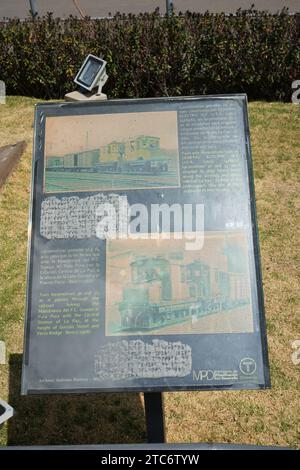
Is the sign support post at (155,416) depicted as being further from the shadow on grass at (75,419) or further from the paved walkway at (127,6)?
the paved walkway at (127,6)

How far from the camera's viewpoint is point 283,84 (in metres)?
7.68

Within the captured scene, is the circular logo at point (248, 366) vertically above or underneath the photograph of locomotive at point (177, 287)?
underneath

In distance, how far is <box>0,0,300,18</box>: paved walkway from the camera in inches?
489

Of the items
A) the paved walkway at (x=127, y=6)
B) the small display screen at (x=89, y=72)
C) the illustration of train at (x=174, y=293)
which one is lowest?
the illustration of train at (x=174, y=293)

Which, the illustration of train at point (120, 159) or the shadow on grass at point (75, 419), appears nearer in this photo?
the illustration of train at point (120, 159)

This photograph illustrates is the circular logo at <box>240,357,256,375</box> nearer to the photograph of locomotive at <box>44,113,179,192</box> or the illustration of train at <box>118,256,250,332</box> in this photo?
the illustration of train at <box>118,256,250,332</box>

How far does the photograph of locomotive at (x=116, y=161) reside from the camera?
126 inches

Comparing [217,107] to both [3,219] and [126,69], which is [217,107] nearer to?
[3,219]

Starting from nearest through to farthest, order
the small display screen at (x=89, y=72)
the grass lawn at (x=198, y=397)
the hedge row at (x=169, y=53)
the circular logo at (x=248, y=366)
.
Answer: the circular logo at (x=248, y=366) → the grass lawn at (x=198, y=397) → the small display screen at (x=89, y=72) → the hedge row at (x=169, y=53)

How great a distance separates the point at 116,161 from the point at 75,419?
216 centimetres

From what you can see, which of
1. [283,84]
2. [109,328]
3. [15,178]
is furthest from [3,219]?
[283,84]

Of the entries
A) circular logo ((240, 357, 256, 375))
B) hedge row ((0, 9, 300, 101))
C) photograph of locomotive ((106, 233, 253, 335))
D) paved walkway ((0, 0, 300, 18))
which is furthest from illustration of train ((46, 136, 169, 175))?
paved walkway ((0, 0, 300, 18))

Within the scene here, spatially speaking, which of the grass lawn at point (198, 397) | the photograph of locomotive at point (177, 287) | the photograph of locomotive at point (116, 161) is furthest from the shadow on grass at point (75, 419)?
the photograph of locomotive at point (116, 161)

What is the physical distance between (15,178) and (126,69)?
7.62 ft
